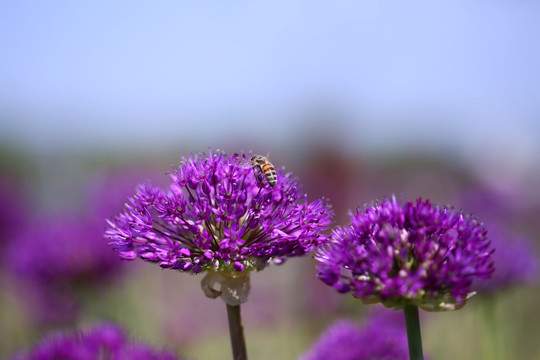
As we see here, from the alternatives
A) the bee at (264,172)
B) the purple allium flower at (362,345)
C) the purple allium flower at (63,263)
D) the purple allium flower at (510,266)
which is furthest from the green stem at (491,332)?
the purple allium flower at (63,263)

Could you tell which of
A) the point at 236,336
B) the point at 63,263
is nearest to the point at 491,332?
the point at 236,336

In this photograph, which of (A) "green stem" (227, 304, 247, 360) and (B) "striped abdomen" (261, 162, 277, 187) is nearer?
(A) "green stem" (227, 304, 247, 360)

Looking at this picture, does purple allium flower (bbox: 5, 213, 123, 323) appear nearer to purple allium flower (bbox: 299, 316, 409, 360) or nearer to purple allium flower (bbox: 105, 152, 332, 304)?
purple allium flower (bbox: 299, 316, 409, 360)

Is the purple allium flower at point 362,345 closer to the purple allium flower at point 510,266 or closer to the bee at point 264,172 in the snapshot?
the bee at point 264,172

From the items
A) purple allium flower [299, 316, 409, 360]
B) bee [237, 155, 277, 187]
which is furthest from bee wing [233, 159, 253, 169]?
purple allium flower [299, 316, 409, 360]

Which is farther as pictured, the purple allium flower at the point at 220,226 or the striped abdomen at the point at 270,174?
the striped abdomen at the point at 270,174

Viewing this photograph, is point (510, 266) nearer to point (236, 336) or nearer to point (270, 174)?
point (270, 174)
